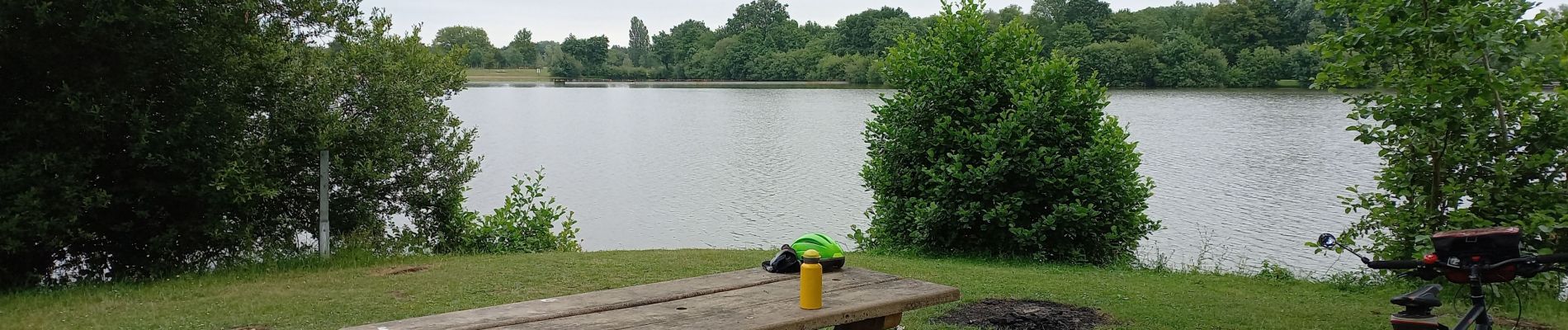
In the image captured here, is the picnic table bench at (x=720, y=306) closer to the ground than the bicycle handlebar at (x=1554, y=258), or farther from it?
closer to the ground

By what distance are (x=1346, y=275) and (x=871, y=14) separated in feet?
378

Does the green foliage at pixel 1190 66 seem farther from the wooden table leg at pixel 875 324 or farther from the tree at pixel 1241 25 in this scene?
the wooden table leg at pixel 875 324

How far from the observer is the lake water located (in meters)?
18.1

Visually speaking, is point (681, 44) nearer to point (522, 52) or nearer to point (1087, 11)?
point (522, 52)

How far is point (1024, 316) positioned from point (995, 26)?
4011 cm

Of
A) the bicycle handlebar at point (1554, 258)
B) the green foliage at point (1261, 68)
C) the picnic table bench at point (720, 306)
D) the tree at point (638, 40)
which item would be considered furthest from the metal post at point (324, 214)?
the tree at point (638, 40)

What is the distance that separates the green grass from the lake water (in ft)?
10.6

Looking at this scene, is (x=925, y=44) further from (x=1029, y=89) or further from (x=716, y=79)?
(x=716, y=79)

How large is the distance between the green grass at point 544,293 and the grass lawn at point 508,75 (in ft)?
342

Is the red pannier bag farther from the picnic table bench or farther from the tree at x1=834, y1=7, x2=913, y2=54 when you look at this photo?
the tree at x1=834, y1=7, x2=913, y2=54

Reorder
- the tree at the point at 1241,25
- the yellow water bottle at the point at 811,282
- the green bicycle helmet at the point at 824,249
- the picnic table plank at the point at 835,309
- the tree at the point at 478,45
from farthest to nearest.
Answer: the tree at the point at 478,45 → the tree at the point at 1241,25 → the green bicycle helmet at the point at 824,249 → the yellow water bottle at the point at 811,282 → the picnic table plank at the point at 835,309

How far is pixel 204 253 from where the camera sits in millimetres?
9883

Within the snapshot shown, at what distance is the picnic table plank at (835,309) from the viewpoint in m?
4.21

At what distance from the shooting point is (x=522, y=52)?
138 metres
